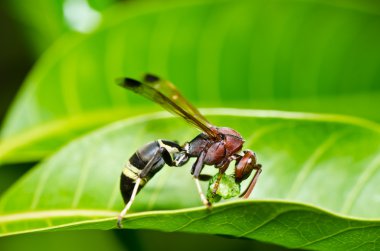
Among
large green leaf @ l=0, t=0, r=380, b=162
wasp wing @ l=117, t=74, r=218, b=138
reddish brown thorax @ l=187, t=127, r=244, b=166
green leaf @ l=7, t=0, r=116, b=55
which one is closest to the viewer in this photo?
wasp wing @ l=117, t=74, r=218, b=138

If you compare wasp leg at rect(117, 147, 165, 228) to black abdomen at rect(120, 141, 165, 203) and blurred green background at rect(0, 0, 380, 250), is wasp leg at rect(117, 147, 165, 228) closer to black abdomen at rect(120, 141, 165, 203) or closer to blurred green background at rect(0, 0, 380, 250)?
black abdomen at rect(120, 141, 165, 203)

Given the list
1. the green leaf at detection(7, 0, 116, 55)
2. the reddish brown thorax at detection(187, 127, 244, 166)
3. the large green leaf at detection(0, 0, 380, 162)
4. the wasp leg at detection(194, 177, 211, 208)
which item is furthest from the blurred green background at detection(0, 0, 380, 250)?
the wasp leg at detection(194, 177, 211, 208)

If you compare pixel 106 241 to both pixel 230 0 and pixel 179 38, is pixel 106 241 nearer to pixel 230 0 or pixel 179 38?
pixel 179 38

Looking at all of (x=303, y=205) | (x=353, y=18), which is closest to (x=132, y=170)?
(x=303, y=205)

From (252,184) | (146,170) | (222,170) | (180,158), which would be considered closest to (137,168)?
(146,170)

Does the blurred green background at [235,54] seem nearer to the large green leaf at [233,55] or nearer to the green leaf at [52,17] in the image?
the large green leaf at [233,55]
